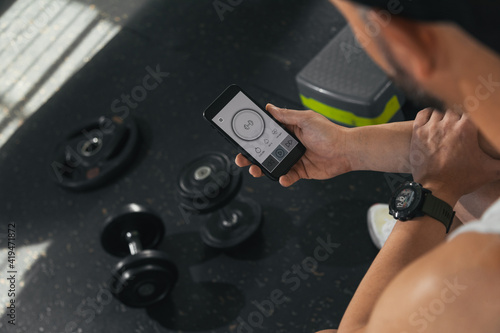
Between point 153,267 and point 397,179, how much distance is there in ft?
2.06

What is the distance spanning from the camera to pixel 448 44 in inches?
17.0

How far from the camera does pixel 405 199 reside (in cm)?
93

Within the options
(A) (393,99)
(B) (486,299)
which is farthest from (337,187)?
(B) (486,299)

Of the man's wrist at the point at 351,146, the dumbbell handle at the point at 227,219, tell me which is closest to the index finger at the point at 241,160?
the man's wrist at the point at 351,146

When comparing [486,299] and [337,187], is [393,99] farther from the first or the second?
[486,299]

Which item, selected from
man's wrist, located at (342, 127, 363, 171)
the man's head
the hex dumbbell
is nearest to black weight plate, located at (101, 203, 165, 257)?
the hex dumbbell

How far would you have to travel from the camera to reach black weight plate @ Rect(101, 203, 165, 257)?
4.91 feet

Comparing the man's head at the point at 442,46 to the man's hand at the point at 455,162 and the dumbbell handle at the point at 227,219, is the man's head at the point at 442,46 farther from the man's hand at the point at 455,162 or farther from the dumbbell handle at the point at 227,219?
the dumbbell handle at the point at 227,219

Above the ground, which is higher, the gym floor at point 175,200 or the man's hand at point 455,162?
the man's hand at point 455,162

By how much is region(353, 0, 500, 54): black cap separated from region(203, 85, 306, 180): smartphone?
0.74 m

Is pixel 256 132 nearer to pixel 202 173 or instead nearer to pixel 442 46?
pixel 202 173

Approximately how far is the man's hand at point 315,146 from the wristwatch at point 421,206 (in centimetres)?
21

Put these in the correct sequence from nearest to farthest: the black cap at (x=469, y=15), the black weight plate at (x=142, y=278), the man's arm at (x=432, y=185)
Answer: the black cap at (x=469, y=15), the man's arm at (x=432, y=185), the black weight plate at (x=142, y=278)

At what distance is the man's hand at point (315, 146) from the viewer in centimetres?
112
